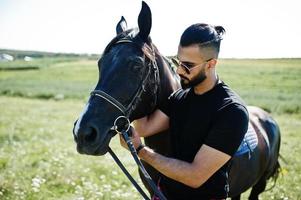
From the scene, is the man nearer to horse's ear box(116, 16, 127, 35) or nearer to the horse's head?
the horse's head

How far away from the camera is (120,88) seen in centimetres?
279

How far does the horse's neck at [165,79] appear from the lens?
330 centimetres

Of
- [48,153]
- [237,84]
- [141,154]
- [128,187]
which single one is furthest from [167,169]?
[237,84]

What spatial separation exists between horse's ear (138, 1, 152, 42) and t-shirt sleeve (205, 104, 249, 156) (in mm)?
911

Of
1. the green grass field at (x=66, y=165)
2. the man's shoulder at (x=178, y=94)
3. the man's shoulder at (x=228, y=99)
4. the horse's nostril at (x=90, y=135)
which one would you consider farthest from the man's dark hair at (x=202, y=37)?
the green grass field at (x=66, y=165)

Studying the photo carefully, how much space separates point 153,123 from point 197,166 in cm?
71

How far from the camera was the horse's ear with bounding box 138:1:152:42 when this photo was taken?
117 inches

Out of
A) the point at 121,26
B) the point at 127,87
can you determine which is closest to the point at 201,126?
the point at 127,87

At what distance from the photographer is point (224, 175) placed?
2932mm

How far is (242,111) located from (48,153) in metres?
7.78

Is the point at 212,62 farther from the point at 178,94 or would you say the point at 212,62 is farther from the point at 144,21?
the point at 144,21

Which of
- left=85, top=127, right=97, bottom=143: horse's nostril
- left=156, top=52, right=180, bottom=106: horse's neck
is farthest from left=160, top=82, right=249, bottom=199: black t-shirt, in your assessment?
left=85, top=127, right=97, bottom=143: horse's nostril

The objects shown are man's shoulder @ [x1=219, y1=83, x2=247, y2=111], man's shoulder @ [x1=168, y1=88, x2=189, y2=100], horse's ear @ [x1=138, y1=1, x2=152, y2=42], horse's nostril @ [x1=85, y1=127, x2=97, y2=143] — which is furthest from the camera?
man's shoulder @ [x1=168, y1=88, x2=189, y2=100]

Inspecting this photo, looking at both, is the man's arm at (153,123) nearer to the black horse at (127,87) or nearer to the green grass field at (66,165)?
the black horse at (127,87)
